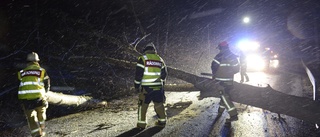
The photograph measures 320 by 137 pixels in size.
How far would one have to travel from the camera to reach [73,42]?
9305 millimetres

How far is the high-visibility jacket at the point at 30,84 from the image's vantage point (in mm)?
3633

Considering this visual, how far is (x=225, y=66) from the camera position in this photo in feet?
15.4

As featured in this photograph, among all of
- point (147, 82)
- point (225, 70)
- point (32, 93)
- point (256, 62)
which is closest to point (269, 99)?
point (225, 70)

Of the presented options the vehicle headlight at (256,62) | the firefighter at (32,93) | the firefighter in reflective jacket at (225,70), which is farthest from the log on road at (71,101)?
the vehicle headlight at (256,62)

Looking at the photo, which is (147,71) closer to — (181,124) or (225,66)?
(181,124)

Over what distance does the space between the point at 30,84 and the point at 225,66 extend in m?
3.87

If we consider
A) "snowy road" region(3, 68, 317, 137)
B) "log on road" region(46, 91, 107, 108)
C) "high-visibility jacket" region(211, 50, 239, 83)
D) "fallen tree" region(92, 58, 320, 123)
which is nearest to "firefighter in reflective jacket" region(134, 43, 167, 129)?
"snowy road" region(3, 68, 317, 137)

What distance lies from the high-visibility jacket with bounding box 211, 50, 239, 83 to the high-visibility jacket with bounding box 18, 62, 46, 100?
3553 mm

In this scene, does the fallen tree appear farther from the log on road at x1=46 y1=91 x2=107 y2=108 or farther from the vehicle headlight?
the vehicle headlight

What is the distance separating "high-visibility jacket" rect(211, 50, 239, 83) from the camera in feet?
15.3

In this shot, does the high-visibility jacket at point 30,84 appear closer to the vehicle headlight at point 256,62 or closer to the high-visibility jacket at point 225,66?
the high-visibility jacket at point 225,66

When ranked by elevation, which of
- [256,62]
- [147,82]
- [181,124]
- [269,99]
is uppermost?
[256,62]

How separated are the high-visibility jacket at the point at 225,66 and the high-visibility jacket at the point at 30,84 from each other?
3.55m

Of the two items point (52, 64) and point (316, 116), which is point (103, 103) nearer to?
point (52, 64)
